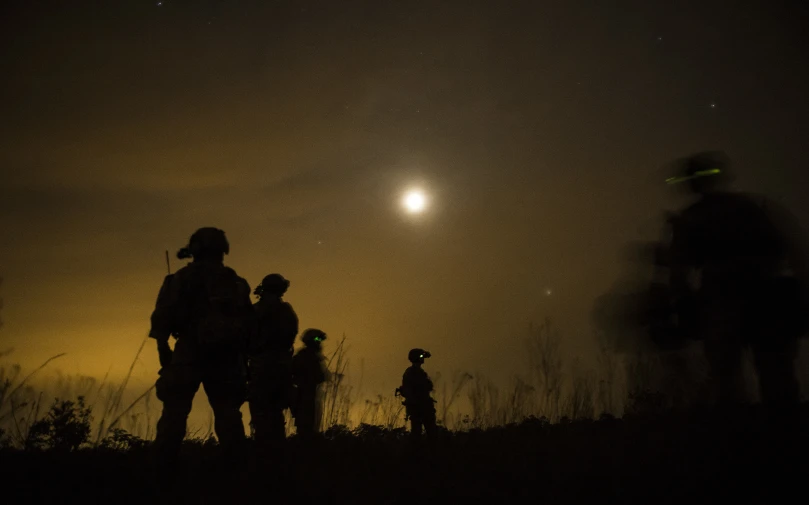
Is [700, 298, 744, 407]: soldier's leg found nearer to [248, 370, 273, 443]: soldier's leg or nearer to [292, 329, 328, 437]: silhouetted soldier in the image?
[248, 370, 273, 443]: soldier's leg

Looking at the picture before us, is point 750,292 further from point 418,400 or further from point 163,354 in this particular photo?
point 418,400

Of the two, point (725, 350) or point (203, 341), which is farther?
point (203, 341)

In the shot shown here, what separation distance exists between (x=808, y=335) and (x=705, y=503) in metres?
2.11

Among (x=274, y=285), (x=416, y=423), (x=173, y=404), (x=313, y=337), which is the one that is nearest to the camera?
(x=173, y=404)

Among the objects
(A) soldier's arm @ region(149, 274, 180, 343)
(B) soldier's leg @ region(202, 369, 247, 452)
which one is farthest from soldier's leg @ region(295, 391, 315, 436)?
(A) soldier's arm @ region(149, 274, 180, 343)

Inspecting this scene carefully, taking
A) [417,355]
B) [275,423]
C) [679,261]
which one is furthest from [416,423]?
[679,261]

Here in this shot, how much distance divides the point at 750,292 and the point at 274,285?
633 centimetres

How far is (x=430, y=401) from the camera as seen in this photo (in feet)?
35.2

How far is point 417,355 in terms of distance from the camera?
11.3 metres

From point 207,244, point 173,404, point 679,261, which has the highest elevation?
point 207,244

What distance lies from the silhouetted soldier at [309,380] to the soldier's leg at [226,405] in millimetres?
3996

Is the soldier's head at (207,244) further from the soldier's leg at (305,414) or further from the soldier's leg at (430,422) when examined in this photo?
the soldier's leg at (430,422)

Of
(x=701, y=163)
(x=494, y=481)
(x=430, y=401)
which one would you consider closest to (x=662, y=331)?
(x=701, y=163)

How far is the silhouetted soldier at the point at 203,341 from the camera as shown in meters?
5.65
